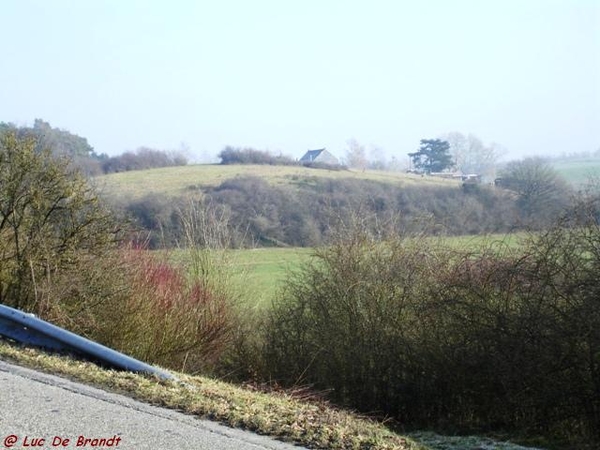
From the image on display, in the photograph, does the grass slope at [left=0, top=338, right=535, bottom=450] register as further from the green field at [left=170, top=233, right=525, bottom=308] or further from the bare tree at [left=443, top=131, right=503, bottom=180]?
the bare tree at [left=443, top=131, right=503, bottom=180]

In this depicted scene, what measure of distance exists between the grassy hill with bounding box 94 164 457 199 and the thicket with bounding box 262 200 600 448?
34.4 m

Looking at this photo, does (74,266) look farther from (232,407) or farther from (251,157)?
(251,157)

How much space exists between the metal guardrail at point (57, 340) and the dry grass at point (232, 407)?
19 centimetres

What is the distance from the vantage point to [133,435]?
5.00m

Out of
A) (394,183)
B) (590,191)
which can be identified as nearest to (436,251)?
(590,191)

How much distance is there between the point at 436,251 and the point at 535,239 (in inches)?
114

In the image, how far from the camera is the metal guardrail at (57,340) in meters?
7.07

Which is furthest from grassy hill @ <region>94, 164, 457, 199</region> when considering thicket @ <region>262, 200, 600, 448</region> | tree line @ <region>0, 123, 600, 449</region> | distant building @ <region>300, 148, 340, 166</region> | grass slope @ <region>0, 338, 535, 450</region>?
grass slope @ <region>0, 338, 535, 450</region>

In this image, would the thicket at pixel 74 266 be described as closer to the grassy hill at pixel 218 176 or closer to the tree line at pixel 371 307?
the tree line at pixel 371 307

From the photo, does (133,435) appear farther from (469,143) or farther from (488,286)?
(469,143)

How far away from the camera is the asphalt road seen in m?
4.80

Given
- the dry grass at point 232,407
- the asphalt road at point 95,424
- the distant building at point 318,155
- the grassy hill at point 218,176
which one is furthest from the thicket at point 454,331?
the distant building at point 318,155

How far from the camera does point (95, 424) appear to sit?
5.14 metres

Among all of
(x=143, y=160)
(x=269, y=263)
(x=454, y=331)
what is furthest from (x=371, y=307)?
(x=143, y=160)
